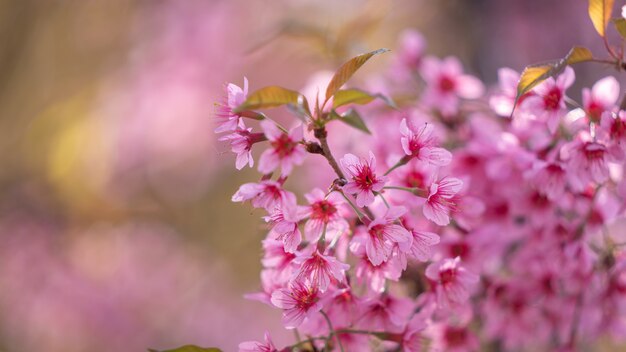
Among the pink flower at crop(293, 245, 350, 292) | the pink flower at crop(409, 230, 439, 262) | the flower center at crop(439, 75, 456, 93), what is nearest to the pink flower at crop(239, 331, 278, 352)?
the pink flower at crop(293, 245, 350, 292)

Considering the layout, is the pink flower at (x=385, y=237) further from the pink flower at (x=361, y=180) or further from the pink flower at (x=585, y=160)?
the pink flower at (x=585, y=160)

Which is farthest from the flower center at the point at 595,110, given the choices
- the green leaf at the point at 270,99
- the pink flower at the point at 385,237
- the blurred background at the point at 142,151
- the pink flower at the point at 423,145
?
the blurred background at the point at 142,151

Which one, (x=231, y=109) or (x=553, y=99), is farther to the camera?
(x=553, y=99)

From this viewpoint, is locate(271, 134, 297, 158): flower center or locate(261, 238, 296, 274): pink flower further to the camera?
locate(261, 238, 296, 274): pink flower

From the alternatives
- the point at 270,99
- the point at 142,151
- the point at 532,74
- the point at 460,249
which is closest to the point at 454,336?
the point at 460,249

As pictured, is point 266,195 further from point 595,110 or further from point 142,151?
point 142,151

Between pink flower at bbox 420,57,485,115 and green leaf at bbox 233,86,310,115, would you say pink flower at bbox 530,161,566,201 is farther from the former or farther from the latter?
green leaf at bbox 233,86,310,115

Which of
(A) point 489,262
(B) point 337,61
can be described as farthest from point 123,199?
(A) point 489,262

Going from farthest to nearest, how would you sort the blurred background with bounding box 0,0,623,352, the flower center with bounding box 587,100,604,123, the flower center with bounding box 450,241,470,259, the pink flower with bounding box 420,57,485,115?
the blurred background with bounding box 0,0,623,352 → the pink flower with bounding box 420,57,485,115 → the flower center with bounding box 450,241,470,259 → the flower center with bounding box 587,100,604,123
